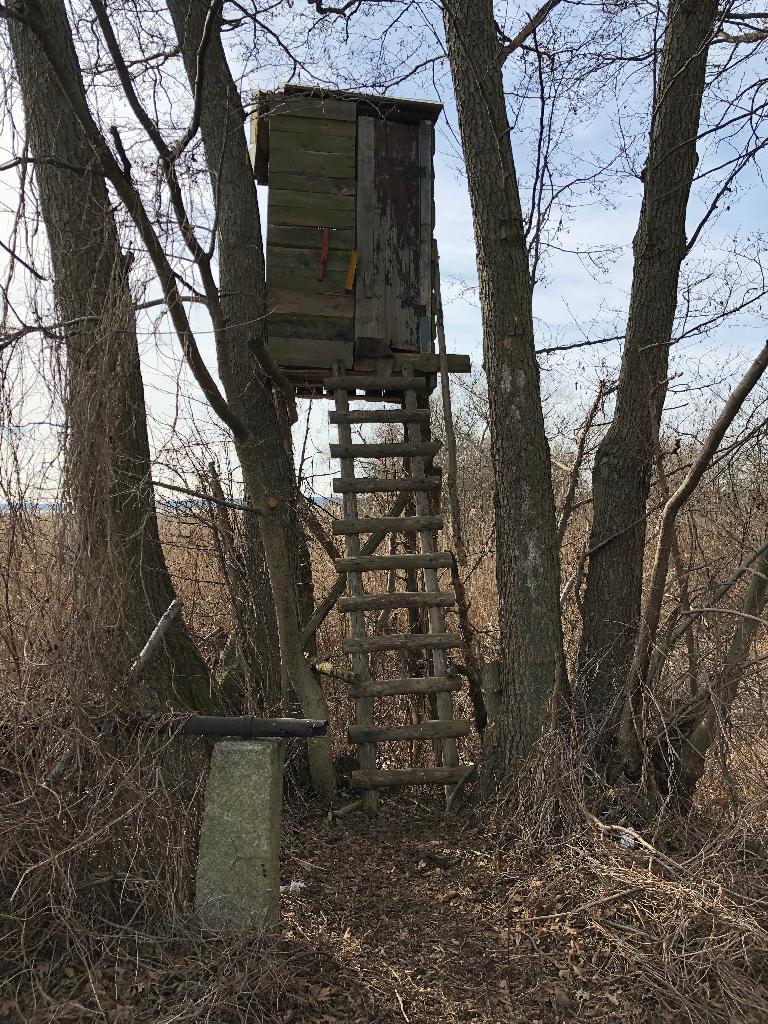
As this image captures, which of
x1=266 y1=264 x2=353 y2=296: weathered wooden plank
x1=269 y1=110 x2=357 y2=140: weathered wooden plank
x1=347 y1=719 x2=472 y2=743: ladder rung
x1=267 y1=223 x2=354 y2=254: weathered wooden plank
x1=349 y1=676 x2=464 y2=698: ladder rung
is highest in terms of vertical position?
x1=269 y1=110 x2=357 y2=140: weathered wooden plank

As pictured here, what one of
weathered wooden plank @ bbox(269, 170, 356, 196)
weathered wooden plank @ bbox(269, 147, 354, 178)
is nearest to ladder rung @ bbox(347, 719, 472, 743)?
weathered wooden plank @ bbox(269, 170, 356, 196)

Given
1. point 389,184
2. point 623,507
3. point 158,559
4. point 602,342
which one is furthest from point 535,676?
point 389,184

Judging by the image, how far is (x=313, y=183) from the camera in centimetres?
681

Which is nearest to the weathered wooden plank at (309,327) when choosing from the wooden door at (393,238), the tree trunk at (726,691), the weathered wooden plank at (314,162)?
the wooden door at (393,238)

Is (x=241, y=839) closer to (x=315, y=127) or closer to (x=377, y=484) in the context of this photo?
(x=377, y=484)

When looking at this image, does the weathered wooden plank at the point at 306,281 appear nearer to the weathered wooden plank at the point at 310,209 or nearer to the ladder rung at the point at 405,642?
the weathered wooden plank at the point at 310,209

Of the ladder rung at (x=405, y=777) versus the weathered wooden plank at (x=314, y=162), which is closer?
the ladder rung at (x=405, y=777)

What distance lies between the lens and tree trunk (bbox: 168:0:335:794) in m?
5.91

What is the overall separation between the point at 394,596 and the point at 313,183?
10.7 feet

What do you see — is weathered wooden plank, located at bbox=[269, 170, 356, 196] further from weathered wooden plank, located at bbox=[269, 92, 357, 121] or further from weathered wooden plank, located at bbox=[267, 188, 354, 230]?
weathered wooden plank, located at bbox=[269, 92, 357, 121]

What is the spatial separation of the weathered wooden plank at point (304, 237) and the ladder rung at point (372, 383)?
1.03m

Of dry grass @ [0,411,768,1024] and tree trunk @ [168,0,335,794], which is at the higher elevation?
tree trunk @ [168,0,335,794]

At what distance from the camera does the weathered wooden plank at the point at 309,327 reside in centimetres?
673

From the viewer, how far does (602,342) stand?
6.79 meters
